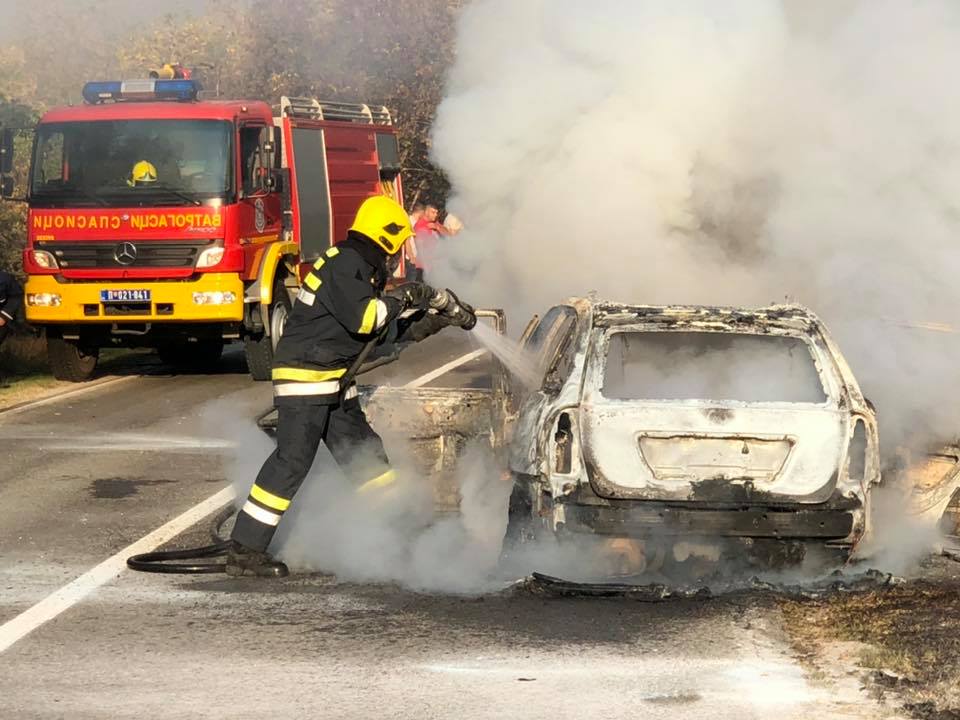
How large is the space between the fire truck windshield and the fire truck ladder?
6.05 feet

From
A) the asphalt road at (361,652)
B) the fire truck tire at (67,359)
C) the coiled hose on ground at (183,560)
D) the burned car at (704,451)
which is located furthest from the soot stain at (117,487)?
the fire truck tire at (67,359)

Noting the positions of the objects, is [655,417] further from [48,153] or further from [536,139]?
[48,153]

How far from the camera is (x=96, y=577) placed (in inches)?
296

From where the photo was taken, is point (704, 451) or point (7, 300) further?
point (7, 300)

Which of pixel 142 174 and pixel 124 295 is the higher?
pixel 142 174

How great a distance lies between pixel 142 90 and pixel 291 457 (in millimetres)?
10400

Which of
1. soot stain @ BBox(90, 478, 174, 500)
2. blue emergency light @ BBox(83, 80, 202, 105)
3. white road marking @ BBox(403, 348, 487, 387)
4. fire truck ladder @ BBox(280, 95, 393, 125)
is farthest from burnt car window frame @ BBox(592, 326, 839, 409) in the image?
fire truck ladder @ BBox(280, 95, 393, 125)

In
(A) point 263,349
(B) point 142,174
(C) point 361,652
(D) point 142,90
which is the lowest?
(A) point 263,349

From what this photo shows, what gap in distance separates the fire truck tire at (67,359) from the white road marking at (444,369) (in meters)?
3.49

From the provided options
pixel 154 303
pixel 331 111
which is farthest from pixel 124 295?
pixel 331 111

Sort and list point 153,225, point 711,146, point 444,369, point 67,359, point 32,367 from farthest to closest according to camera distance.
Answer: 1. point 32,367
2. point 444,369
3. point 67,359
4. point 153,225
5. point 711,146

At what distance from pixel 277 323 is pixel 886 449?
911 cm

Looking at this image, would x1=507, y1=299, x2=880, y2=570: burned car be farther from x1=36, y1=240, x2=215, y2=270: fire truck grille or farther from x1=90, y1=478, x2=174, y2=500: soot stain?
x1=36, y1=240, x2=215, y2=270: fire truck grille

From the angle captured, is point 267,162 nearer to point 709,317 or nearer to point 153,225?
point 153,225
